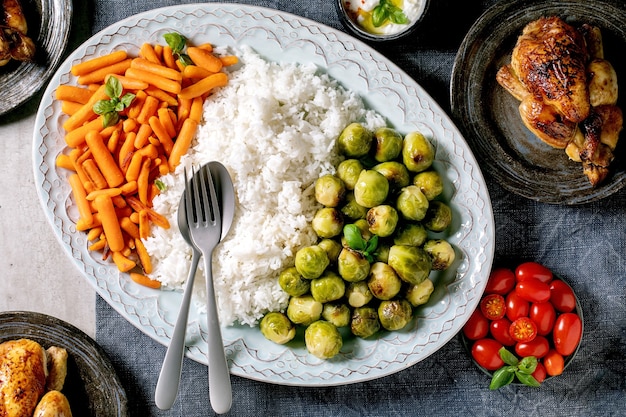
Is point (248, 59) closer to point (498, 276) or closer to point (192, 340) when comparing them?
point (192, 340)

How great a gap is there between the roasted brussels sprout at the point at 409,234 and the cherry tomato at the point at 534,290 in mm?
643

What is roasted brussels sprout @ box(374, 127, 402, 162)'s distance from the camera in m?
2.81

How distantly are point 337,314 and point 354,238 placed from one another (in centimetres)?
40

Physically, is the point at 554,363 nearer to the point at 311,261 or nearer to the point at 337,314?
the point at 337,314

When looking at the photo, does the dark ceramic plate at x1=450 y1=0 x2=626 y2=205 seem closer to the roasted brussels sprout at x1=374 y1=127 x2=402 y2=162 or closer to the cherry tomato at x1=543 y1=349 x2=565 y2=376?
the roasted brussels sprout at x1=374 y1=127 x2=402 y2=162

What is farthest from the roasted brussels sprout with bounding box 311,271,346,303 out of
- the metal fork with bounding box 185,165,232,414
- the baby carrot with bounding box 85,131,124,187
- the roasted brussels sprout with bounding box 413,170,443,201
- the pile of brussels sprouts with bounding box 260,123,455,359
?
the baby carrot with bounding box 85,131,124,187

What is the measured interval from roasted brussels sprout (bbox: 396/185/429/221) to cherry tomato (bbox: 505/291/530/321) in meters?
0.74

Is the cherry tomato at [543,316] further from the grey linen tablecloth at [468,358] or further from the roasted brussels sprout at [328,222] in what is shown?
the roasted brussels sprout at [328,222]

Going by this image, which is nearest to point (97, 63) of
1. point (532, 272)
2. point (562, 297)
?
point (532, 272)

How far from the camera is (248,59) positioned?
289cm

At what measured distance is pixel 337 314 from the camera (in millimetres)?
2824

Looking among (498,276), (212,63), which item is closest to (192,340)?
(212,63)

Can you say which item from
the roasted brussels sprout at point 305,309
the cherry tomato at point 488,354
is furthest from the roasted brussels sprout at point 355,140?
the cherry tomato at point 488,354

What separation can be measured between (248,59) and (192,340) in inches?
56.7
